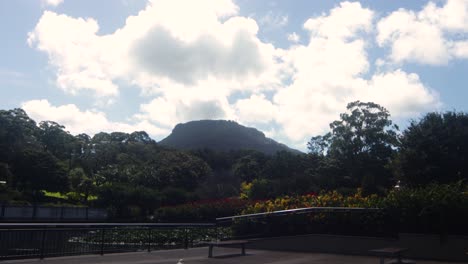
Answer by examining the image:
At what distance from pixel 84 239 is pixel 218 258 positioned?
457 centimetres

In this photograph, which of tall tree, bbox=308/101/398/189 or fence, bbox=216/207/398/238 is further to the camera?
tall tree, bbox=308/101/398/189

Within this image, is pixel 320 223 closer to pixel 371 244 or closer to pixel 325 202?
pixel 325 202

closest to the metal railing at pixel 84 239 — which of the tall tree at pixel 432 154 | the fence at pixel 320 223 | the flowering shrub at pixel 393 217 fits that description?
the fence at pixel 320 223

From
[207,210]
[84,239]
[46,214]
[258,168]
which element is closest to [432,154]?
[207,210]

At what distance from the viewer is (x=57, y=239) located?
1311cm

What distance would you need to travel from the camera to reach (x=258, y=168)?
3255 inches

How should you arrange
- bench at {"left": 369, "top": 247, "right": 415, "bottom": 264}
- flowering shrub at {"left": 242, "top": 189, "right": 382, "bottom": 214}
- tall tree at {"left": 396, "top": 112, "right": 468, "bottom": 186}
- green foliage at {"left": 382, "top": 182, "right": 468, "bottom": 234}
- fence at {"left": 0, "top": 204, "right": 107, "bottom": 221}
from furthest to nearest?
1. fence at {"left": 0, "top": 204, "right": 107, "bottom": 221}
2. tall tree at {"left": 396, "top": 112, "right": 468, "bottom": 186}
3. flowering shrub at {"left": 242, "top": 189, "right": 382, "bottom": 214}
4. green foliage at {"left": 382, "top": 182, "right": 468, "bottom": 234}
5. bench at {"left": 369, "top": 247, "right": 415, "bottom": 264}

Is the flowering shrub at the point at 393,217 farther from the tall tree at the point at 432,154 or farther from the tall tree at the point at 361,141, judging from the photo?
the tall tree at the point at 361,141

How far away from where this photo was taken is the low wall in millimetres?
11758

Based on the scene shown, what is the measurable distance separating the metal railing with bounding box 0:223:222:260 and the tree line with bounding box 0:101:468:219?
14963mm

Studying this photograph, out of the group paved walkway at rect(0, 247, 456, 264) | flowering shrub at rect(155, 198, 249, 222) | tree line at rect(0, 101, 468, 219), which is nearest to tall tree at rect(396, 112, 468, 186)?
tree line at rect(0, 101, 468, 219)

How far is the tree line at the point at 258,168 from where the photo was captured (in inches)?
1116

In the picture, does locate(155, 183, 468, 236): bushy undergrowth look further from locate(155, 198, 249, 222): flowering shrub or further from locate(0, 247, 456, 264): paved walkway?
locate(155, 198, 249, 222): flowering shrub

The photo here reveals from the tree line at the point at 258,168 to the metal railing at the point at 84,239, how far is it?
15.0 meters
